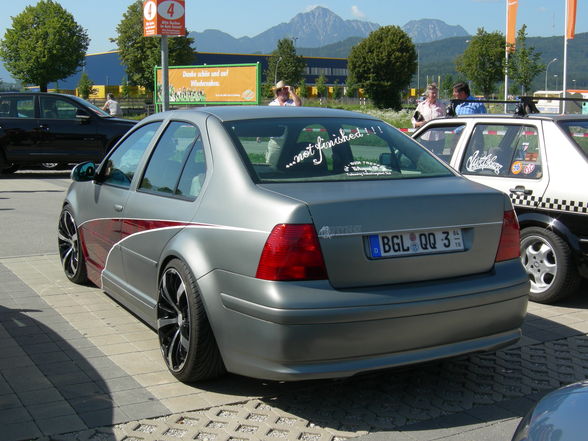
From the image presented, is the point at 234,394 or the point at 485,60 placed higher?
the point at 485,60

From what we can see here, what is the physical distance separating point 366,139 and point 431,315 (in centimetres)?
141

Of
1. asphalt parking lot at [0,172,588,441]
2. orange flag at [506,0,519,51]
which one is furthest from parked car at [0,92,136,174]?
orange flag at [506,0,519,51]

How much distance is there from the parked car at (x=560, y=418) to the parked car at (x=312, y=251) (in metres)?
1.23

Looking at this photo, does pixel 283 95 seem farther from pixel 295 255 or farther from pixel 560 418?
pixel 560 418

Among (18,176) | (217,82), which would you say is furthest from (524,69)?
(18,176)

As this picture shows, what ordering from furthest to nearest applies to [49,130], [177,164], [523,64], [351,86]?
[351,86] → [523,64] → [49,130] → [177,164]

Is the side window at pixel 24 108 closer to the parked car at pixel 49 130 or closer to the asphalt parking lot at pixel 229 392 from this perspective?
the parked car at pixel 49 130

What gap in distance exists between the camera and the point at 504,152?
6863mm

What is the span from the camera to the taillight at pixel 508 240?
4.14 m

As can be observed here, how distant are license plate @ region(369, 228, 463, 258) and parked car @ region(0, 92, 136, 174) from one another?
42.9 ft

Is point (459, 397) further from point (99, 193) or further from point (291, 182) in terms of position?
point (99, 193)

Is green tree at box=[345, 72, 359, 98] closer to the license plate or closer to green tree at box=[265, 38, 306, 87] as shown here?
green tree at box=[265, 38, 306, 87]

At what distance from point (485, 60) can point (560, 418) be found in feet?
259

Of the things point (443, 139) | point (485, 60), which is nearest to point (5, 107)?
point (443, 139)
